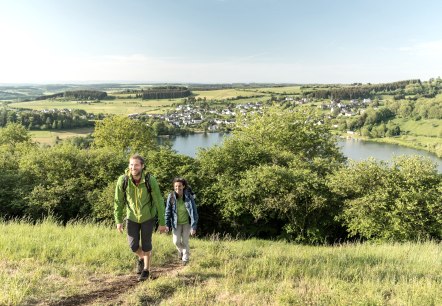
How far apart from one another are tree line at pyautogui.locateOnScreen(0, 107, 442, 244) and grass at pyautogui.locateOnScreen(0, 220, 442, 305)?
6921 millimetres

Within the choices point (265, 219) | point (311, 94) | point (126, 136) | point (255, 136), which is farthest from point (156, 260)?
point (311, 94)

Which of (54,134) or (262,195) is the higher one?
(262,195)

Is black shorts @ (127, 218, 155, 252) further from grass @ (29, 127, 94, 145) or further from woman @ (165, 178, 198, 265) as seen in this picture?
grass @ (29, 127, 94, 145)

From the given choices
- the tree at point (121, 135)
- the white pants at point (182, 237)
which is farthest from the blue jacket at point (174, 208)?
the tree at point (121, 135)

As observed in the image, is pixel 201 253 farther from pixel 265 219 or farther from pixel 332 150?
pixel 332 150

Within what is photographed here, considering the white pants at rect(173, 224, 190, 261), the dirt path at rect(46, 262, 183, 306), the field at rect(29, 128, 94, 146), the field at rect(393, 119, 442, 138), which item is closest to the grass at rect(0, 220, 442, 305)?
the dirt path at rect(46, 262, 183, 306)

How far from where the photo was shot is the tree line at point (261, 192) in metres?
13.9

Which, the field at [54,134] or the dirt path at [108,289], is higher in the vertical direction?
the dirt path at [108,289]

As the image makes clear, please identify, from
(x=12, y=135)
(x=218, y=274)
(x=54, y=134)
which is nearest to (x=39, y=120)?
(x=54, y=134)

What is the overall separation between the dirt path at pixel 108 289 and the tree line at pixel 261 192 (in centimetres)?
947

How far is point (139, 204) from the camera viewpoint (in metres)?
5.25

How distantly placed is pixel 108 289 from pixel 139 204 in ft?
4.51

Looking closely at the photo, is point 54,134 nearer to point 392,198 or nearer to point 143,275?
point 392,198

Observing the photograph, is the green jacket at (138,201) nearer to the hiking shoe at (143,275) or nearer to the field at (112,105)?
the hiking shoe at (143,275)
